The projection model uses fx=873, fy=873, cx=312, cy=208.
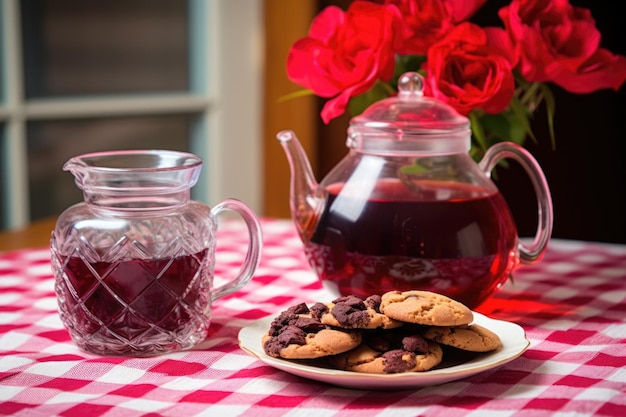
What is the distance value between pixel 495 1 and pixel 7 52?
147cm

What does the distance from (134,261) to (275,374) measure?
0.66 feet

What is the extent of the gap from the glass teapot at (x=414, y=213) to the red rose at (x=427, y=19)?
0.33 feet

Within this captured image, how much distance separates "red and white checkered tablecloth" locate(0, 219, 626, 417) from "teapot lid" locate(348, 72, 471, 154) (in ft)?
0.83

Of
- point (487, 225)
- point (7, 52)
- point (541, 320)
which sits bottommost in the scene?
point (541, 320)

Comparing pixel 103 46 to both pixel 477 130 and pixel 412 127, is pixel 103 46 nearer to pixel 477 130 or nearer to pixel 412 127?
pixel 477 130

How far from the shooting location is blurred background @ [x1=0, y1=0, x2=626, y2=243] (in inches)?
95.6

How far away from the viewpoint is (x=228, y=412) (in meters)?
0.83

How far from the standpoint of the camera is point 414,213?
3.55 ft

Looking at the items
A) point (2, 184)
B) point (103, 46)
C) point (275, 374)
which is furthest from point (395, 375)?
point (103, 46)

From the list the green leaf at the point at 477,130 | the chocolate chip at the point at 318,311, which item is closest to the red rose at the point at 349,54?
the green leaf at the point at 477,130

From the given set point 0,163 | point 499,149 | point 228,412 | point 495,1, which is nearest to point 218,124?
point 0,163

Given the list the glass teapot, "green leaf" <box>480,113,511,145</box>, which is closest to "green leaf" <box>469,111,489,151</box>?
"green leaf" <box>480,113,511,145</box>

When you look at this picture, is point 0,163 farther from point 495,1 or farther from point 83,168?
point 495,1

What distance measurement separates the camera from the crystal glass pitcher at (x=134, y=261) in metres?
0.98
